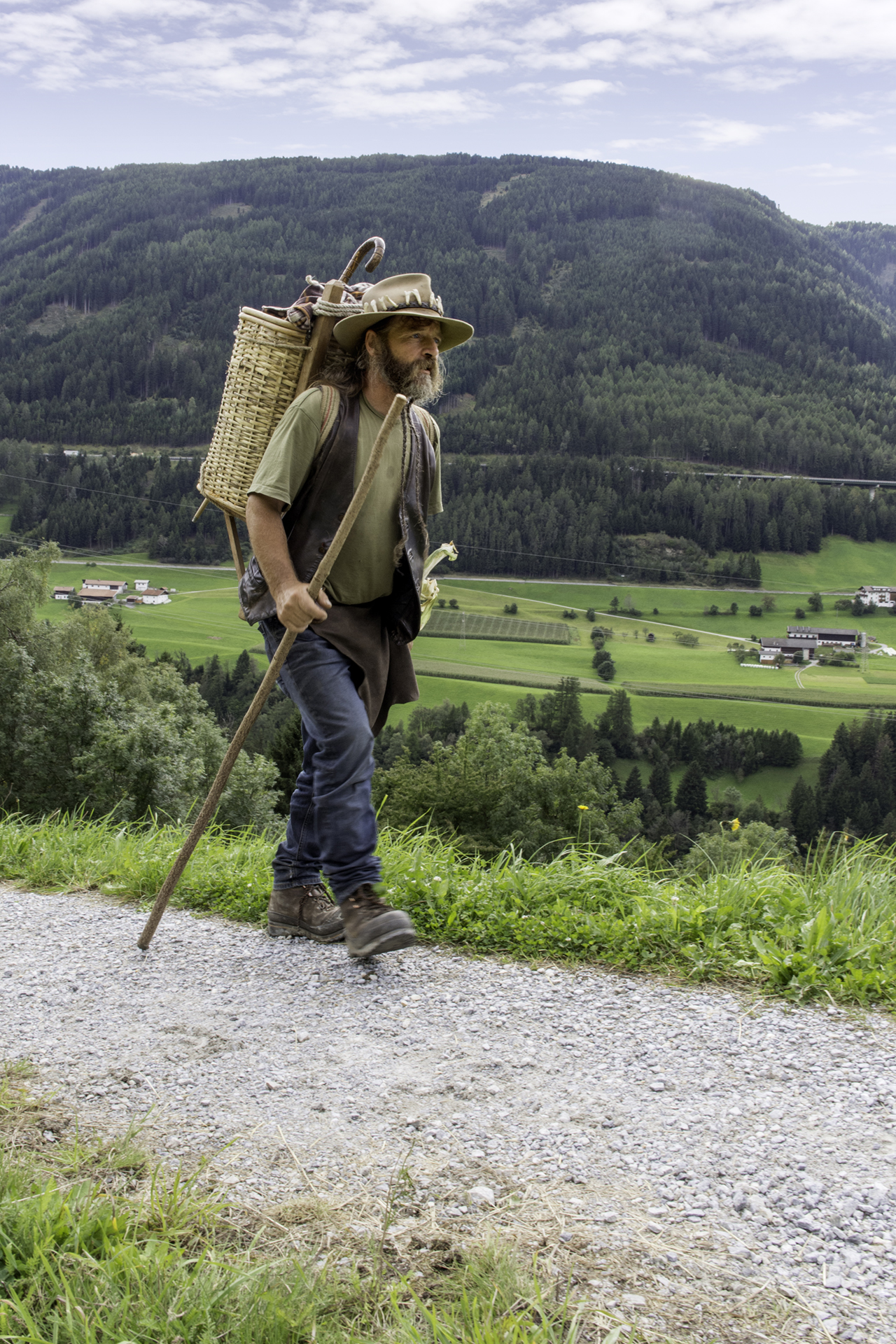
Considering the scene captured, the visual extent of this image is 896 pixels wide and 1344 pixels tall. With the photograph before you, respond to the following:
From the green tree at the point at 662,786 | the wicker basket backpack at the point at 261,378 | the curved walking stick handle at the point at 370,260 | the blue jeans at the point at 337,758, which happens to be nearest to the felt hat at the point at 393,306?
the wicker basket backpack at the point at 261,378

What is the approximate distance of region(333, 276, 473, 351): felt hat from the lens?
415cm

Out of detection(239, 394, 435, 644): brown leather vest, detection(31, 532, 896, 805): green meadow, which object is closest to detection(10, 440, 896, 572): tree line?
detection(31, 532, 896, 805): green meadow

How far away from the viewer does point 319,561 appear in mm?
4383

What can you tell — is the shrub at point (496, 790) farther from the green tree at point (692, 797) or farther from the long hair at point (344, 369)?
the green tree at point (692, 797)

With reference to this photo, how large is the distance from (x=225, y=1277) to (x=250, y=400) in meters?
3.39

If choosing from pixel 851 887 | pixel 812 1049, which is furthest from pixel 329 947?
pixel 851 887

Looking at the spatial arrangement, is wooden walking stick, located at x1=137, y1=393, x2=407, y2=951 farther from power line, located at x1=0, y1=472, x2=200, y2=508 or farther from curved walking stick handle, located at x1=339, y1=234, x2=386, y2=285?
power line, located at x1=0, y1=472, x2=200, y2=508

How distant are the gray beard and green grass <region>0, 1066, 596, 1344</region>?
3128 millimetres

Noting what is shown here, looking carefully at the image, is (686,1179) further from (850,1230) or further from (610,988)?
(610,988)

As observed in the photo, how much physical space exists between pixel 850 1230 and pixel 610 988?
1.58m

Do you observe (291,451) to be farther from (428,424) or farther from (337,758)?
(337,758)

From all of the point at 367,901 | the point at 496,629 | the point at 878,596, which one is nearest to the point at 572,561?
the point at 496,629

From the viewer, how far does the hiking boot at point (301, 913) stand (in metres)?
4.58

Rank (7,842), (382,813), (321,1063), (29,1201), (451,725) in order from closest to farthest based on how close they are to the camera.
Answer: (29,1201)
(321,1063)
(7,842)
(382,813)
(451,725)
